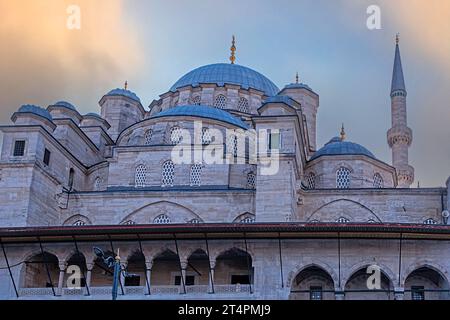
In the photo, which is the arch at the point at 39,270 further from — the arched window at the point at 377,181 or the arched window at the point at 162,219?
the arched window at the point at 377,181

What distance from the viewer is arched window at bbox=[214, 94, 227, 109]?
38.1 m

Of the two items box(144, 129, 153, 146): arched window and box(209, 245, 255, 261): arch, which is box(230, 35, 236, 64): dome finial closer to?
box(144, 129, 153, 146): arched window

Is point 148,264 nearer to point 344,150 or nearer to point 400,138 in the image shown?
point 344,150

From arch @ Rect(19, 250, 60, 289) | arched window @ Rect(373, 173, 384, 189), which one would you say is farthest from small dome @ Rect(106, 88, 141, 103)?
arch @ Rect(19, 250, 60, 289)

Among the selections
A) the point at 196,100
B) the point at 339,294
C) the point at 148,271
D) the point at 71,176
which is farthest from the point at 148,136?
the point at 339,294

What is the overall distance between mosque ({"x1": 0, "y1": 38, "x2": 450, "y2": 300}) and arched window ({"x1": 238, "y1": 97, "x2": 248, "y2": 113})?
7 cm

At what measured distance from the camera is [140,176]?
30391 mm

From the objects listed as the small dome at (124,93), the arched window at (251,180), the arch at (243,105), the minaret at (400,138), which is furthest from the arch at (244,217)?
the small dome at (124,93)

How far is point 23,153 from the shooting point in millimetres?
27734

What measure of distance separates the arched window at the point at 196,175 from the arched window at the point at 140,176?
1.90 m

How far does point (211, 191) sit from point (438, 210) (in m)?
8.37

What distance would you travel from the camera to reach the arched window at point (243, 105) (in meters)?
38.3

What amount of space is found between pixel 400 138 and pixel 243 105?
8056 millimetres
